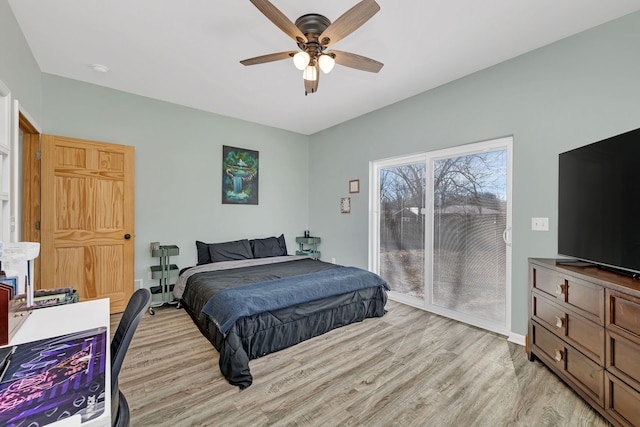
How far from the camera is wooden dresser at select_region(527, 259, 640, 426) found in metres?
1.48

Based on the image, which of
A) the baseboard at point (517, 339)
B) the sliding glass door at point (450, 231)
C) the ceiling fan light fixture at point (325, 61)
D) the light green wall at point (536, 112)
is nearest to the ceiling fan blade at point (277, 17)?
the ceiling fan light fixture at point (325, 61)

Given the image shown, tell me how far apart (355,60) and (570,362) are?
2.71 m

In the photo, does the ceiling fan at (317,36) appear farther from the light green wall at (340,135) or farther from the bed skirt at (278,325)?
the bed skirt at (278,325)

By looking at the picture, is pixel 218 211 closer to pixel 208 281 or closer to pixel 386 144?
pixel 208 281

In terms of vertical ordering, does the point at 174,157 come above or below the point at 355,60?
below

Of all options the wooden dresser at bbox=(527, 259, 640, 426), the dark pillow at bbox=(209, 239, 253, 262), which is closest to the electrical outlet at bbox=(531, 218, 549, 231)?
the wooden dresser at bbox=(527, 259, 640, 426)

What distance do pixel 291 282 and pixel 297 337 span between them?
54 cm

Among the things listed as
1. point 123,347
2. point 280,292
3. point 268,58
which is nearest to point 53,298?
point 123,347

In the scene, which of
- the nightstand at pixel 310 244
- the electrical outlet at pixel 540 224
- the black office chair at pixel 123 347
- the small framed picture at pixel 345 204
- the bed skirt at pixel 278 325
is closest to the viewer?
the black office chair at pixel 123 347

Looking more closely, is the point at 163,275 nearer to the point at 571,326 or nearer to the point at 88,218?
the point at 88,218

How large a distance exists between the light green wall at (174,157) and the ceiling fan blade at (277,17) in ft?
8.72

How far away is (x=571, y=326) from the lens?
1880mm

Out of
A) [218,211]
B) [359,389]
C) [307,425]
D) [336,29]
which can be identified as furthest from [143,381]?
[336,29]

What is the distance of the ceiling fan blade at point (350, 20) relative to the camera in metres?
1.65
